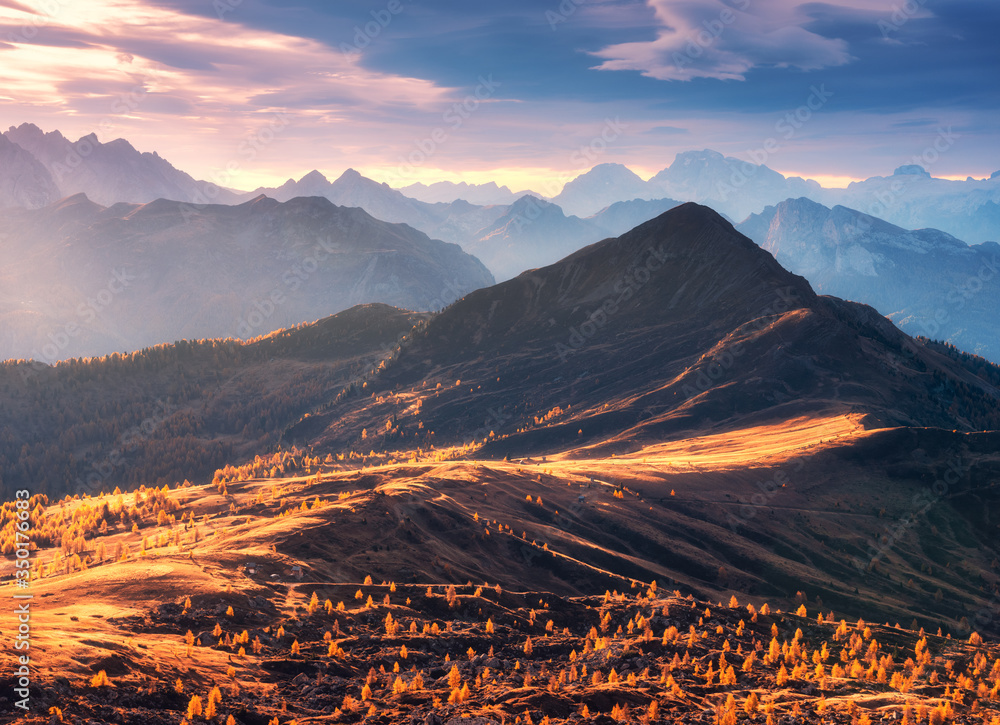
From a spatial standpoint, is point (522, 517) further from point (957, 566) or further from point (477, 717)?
point (957, 566)

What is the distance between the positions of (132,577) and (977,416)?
21631 cm

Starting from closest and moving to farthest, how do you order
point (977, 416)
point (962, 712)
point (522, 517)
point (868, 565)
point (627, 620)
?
point (962, 712) < point (627, 620) < point (522, 517) < point (868, 565) < point (977, 416)

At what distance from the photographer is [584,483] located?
114312 mm

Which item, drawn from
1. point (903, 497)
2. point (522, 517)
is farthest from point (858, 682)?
point (903, 497)

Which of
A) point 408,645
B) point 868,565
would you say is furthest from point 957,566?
point 408,645

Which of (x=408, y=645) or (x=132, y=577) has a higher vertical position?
(x=132, y=577)

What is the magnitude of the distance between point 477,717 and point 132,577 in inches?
1291

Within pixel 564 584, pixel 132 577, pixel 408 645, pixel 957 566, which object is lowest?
pixel 957 566

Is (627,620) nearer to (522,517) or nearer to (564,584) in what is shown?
(564,584)

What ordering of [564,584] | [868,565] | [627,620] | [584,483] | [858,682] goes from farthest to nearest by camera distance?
[584,483] → [868,565] → [564,584] → [627,620] → [858,682]

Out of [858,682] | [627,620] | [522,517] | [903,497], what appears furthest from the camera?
[903,497]

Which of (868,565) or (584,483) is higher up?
(584,483)

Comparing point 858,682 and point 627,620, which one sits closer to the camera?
point 858,682

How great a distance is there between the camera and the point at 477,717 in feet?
119
